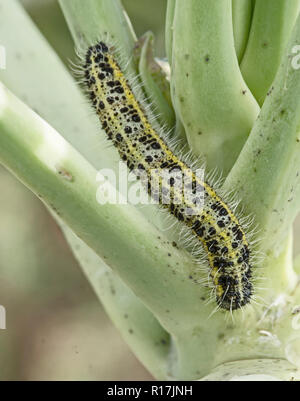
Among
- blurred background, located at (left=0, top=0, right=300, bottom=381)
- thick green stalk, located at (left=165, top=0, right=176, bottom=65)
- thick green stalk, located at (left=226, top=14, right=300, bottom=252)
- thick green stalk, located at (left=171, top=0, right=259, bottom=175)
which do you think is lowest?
thick green stalk, located at (left=226, top=14, right=300, bottom=252)

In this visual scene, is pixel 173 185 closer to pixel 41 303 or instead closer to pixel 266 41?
pixel 266 41

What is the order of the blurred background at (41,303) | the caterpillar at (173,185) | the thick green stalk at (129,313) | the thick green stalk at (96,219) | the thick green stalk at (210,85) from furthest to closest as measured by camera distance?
the blurred background at (41,303), the thick green stalk at (129,313), the caterpillar at (173,185), the thick green stalk at (210,85), the thick green stalk at (96,219)

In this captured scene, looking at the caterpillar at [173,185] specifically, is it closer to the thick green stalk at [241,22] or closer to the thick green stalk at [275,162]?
the thick green stalk at [275,162]

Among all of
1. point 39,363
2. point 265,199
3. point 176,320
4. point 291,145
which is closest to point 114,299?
point 176,320

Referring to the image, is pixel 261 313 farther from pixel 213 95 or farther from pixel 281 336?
pixel 213 95

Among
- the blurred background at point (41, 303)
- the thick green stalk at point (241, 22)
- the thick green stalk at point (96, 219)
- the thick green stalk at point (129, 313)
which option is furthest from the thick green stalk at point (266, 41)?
the blurred background at point (41, 303)

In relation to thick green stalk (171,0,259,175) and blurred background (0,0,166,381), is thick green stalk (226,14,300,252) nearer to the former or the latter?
thick green stalk (171,0,259,175)

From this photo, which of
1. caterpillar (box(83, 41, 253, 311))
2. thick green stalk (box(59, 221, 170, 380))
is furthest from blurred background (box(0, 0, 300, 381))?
caterpillar (box(83, 41, 253, 311))

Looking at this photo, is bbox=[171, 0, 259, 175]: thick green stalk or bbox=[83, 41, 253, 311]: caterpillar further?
bbox=[83, 41, 253, 311]: caterpillar
